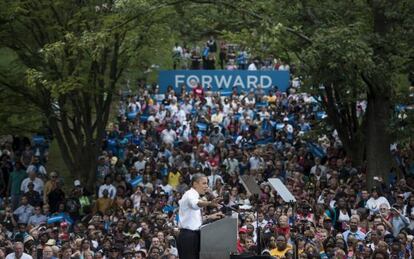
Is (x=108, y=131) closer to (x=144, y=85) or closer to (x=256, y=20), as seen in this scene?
(x=144, y=85)

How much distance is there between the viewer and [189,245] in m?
15.5

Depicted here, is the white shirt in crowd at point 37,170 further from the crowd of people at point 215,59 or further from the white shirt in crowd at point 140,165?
the crowd of people at point 215,59

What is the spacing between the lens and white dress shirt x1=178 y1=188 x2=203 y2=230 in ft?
50.8

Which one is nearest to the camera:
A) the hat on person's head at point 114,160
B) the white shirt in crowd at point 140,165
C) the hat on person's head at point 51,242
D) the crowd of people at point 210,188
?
the crowd of people at point 210,188

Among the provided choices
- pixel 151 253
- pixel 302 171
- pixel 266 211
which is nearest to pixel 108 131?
pixel 302 171

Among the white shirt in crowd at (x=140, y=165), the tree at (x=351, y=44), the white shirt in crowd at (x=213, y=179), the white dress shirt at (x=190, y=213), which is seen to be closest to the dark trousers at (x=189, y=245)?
the white dress shirt at (x=190, y=213)

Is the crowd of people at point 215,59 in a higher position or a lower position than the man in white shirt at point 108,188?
higher

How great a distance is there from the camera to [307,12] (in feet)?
87.8

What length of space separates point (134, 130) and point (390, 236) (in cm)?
1610

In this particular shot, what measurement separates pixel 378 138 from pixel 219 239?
1296 centimetres

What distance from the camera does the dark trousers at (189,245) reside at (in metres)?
15.5

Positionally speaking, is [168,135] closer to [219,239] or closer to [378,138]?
[378,138]

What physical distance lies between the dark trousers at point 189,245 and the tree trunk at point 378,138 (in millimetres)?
12022

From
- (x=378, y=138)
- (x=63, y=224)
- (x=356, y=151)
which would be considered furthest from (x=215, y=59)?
(x=63, y=224)
